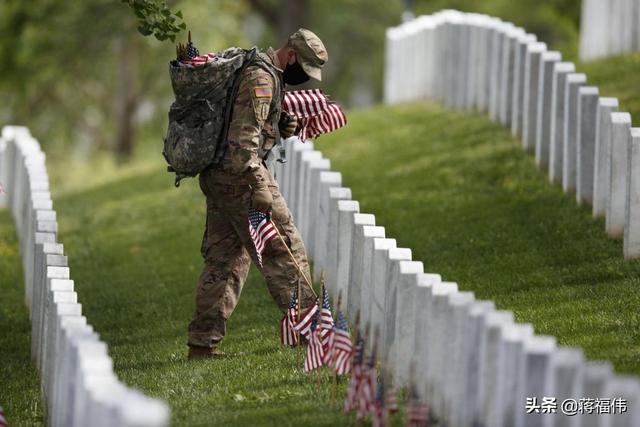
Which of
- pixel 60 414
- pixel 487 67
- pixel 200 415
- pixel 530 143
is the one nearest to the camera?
pixel 60 414

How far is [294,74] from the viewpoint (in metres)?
9.95

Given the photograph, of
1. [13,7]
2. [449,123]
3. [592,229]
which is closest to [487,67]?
[449,123]

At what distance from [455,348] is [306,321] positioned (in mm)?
2362

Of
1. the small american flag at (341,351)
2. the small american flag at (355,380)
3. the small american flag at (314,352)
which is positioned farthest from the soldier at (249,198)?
the small american flag at (355,380)

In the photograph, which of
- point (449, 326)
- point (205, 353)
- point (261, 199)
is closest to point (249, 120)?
point (261, 199)

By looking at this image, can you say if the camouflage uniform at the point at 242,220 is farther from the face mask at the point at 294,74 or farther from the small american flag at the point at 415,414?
the small american flag at the point at 415,414

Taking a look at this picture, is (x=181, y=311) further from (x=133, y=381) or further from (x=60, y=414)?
Answer: (x=60, y=414)

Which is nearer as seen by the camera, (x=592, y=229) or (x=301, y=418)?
(x=301, y=418)

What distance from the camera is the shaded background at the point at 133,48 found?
106ft

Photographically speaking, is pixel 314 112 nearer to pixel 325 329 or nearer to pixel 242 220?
pixel 242 220

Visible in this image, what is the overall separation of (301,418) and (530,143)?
7542 mm

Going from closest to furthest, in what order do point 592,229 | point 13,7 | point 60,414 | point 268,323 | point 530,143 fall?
1. point 60,414
2. point 268,323
3. point 592,229
4. point 530,143
5. point 13,7

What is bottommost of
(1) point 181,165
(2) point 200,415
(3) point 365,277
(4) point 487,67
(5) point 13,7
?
(2) point 200,415

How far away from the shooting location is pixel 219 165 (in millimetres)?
9828
